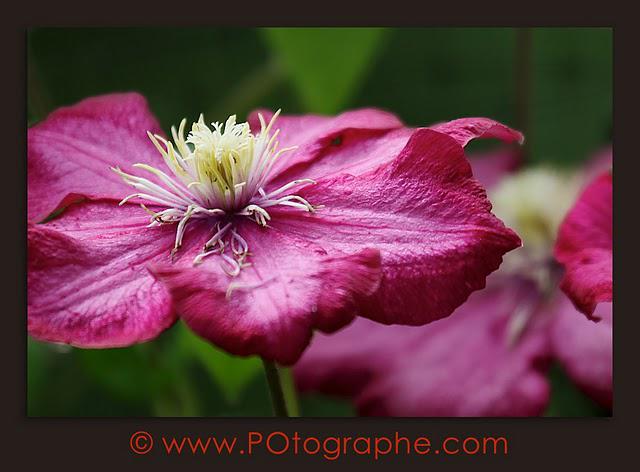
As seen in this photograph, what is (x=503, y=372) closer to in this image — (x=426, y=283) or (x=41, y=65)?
(x=426, y=283)

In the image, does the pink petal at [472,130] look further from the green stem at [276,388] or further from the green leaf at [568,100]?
the green leaf at [568,100]

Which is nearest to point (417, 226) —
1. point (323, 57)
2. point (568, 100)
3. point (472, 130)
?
point (472, 130)

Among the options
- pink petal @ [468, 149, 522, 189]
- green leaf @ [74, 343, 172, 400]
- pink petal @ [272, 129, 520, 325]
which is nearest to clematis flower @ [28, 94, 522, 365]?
pink petal @ [272, 129, 520, 325]

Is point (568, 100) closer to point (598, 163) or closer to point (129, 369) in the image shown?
point (598, 163)

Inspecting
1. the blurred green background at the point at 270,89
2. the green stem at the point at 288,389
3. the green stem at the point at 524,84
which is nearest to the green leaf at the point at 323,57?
the blurred green background at the point at 270,89

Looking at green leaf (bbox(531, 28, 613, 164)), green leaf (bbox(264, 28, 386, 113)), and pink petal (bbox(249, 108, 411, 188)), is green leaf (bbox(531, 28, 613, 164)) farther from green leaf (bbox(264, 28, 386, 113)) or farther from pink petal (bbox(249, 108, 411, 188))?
pink petal (bbox(249, 108, 411, 188))

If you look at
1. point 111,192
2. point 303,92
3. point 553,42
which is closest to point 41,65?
point 303,92
